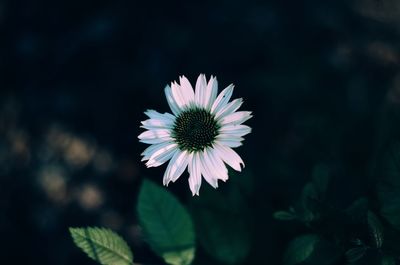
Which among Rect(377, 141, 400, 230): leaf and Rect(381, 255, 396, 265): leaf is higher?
Rect(377, 141, 400, 230): leaf

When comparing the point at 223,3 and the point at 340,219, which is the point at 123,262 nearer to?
the point at 340,219

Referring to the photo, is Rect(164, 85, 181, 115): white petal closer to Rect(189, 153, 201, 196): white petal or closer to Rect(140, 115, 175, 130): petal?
Rect(140, 115, 175, 130): petal

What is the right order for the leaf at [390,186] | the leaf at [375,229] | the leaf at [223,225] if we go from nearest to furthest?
1. the leaf at [375,229]
2. the leaf at [390,186]
3. the leaf at [223,225]

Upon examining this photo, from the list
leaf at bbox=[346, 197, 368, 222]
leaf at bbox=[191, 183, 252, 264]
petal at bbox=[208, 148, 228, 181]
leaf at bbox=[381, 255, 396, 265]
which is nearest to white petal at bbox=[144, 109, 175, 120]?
petal at bbox=[208, 148, 228, 181]

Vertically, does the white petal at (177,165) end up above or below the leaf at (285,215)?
above

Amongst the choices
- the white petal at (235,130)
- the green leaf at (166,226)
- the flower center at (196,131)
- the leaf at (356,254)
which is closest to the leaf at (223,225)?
the green leaf at (166,226)

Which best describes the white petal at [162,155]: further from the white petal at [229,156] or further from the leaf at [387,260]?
the leaf at [387,260]

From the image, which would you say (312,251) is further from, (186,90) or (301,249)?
(186,90)
